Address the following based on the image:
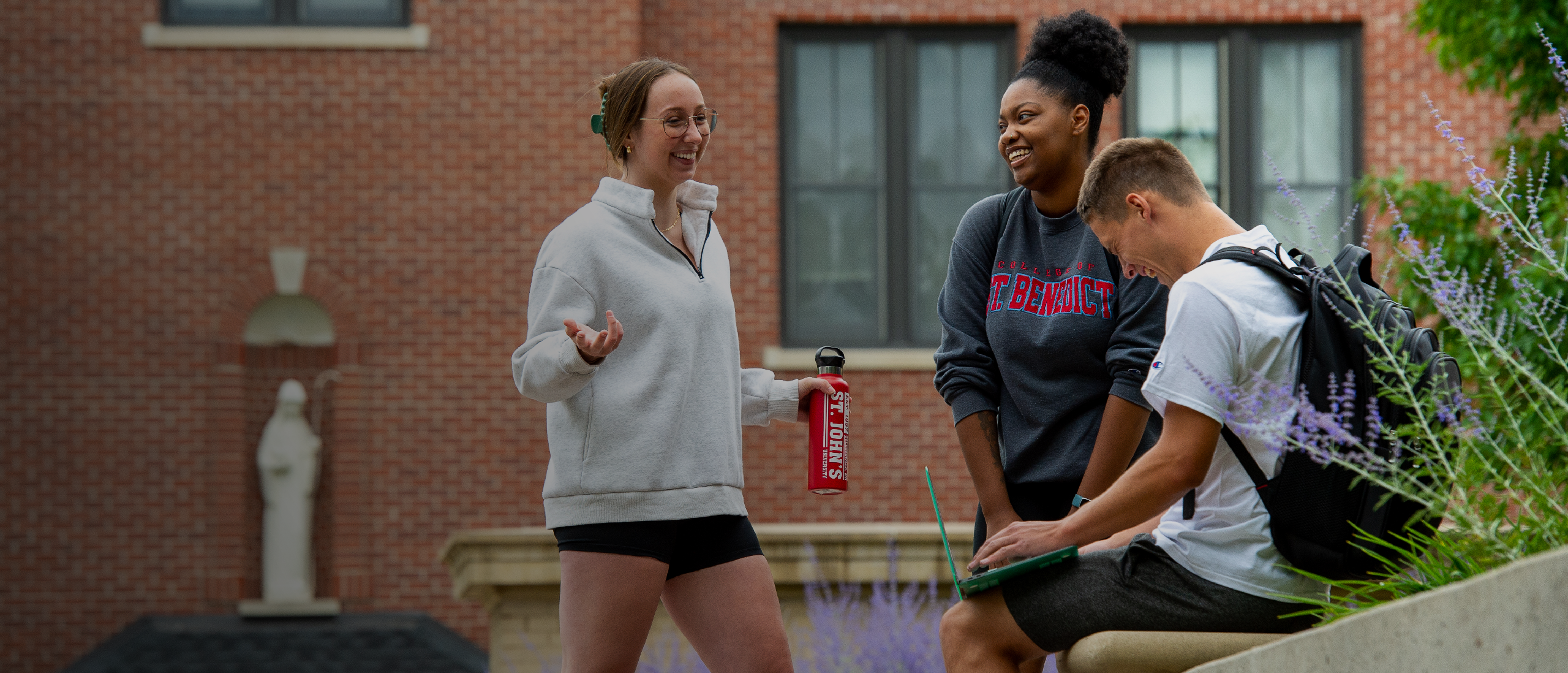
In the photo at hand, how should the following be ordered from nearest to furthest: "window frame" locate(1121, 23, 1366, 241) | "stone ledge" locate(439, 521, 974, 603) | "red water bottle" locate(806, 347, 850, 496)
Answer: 1. "red water bottle" locate(806, 347, 850, 496)
2. "stone ledge" locate(439, 521, 974, 603)
3. "window frame" locate(1121, 23, 1366, 241)

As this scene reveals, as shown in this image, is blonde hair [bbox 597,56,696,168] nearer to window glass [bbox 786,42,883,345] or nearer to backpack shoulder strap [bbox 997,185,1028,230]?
backpack shoulder strap [bbox 997,185,1028,230]

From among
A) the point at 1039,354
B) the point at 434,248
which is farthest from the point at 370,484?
the point at 1039,354

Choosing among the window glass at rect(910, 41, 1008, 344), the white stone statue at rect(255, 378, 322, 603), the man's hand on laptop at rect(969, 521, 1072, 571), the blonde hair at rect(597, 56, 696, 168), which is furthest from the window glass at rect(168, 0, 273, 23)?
the man's hand on laptop at rect(969, 521, 1072, 571)

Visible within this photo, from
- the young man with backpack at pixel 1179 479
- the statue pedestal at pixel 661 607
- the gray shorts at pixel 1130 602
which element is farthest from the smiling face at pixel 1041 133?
the statue pedestal at pixel 661 607

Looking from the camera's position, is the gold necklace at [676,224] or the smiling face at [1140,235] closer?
the smiling face at [1140,235]

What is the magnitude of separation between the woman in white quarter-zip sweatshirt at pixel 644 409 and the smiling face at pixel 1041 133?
713 mm

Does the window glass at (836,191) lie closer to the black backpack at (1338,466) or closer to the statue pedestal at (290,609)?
the statue pedestal at (290,609)

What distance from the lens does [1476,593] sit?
2.02m

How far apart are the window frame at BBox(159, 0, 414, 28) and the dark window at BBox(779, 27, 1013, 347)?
314 centimetres

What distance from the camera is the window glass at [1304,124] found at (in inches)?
454

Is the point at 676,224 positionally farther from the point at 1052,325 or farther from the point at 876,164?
the point at 876,164

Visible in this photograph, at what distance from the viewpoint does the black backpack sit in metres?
2.38

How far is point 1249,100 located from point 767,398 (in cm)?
946

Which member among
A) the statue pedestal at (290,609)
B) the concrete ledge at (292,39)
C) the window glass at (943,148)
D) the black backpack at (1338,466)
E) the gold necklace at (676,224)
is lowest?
the statue pedestal at (290,609)
